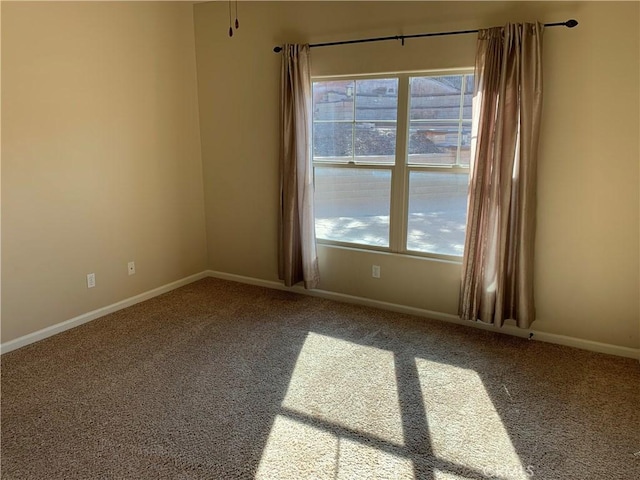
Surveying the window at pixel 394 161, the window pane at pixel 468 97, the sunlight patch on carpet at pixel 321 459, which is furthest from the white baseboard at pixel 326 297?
the sunlight patch on carpet at pixel 321 459

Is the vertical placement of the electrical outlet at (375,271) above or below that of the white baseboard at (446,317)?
above

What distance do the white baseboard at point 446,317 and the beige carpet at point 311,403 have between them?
0.27 feet

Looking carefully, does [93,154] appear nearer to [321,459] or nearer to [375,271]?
[375,271]

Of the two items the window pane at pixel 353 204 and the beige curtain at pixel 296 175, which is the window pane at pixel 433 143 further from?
the beige curtain at pixel 296 175

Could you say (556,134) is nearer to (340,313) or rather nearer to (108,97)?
(340,313)

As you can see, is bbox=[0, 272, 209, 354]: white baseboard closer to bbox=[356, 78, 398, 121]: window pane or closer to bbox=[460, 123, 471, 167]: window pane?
Answer: bbox=[356, 78, 398, 121]: window pane

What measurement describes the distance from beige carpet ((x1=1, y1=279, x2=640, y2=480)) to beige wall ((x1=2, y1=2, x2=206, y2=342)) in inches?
19.7

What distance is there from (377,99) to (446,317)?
185 centimetres

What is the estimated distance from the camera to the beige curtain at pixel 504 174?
9.68 ft

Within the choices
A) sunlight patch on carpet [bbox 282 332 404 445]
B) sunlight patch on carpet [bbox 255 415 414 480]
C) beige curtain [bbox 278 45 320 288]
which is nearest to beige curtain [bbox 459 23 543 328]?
sunlight patch on carpet [bbox 282 332 404 445]

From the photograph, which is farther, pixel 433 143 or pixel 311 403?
pixel 433 143

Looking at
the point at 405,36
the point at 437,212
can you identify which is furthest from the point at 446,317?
the point at 405,36

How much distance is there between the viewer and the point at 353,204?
154 inches

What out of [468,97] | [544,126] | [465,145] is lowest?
[465,145]
